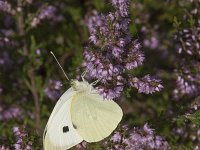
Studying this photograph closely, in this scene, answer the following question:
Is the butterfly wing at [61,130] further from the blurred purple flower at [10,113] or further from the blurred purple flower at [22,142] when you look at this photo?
the blurred purple flower at [10,113]

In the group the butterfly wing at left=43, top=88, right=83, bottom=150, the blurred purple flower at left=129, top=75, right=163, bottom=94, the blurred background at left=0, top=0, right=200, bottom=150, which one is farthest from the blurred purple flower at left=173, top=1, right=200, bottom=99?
the butterfly wing at left=43, top=88, right=83, bottom=150

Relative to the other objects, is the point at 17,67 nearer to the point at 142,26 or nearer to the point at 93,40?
the point at 142,26

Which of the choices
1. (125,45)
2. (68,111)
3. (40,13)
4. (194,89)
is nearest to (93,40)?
(125,45)

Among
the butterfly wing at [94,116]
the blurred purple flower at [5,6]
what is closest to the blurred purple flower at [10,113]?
the blurred purple flower at [5,6]

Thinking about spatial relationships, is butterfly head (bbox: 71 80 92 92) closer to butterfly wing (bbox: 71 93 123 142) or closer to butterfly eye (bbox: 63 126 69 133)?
butterfly wing (bbox: 71 93 123 142)

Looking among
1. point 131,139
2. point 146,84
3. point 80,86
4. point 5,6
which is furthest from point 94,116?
point 5,6
